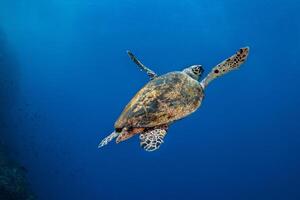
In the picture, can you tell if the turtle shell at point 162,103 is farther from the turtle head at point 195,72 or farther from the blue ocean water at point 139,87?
the blue ocean water at point 139,87

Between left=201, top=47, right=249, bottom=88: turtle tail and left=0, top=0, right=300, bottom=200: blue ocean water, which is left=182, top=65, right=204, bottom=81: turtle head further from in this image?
left=0, top=0, right=300, bottom=200: blue ocean water

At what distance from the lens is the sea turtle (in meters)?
3.59

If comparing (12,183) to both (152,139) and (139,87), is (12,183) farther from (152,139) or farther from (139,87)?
(139,87)

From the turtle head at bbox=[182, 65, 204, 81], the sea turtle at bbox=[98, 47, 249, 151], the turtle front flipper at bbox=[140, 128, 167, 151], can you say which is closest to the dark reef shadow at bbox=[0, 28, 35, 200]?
the turtle head at bbox=[182, 65, 204, 81]

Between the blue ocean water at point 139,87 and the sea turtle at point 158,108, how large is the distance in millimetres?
19844

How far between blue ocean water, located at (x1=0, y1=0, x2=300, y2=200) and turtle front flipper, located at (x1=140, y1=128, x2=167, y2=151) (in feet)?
65.9

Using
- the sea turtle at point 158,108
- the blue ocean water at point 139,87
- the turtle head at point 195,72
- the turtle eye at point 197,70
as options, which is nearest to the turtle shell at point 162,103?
the sea turtle at point 158,108

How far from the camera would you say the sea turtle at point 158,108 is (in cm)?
359

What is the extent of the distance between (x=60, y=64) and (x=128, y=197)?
23481mm

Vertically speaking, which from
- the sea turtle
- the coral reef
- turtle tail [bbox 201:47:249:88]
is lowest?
the sea turtle

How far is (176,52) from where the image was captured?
37.9 metres

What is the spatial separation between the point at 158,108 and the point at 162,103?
0.27 ft

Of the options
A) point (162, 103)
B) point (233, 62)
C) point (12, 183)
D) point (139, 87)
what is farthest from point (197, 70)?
point (139, 87)
